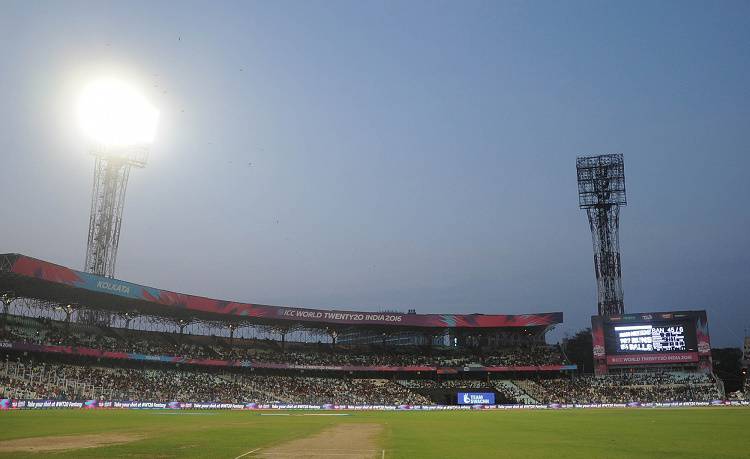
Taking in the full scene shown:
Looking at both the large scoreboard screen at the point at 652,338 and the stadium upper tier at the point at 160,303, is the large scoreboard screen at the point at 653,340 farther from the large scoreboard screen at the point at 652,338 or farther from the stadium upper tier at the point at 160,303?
the stadium upper tier at the point at 160,303

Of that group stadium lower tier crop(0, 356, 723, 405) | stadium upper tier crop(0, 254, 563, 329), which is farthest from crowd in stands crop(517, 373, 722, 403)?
stadium upper tier crop(0, 254, 563, 329)

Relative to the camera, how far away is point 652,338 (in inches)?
3538

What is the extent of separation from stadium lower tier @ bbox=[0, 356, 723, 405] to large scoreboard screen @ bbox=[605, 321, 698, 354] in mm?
4611

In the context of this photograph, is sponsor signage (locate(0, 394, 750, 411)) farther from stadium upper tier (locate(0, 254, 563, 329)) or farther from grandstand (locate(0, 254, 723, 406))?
stadium upper tier (locate(0, 254, 563, 329))

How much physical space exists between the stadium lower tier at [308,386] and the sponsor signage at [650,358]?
2.98 m

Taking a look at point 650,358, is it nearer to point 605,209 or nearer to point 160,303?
point 605,209

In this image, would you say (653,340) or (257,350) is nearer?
(653,340)

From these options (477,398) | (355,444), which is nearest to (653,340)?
(477,398)

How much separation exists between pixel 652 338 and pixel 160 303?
Result: 72655 millimetres

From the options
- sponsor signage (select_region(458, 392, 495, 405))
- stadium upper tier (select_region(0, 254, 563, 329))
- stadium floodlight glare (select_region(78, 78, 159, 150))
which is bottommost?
sponsor signage (select_region(458, 392, 495, 405))

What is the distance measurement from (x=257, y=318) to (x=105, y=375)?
85.1 ft

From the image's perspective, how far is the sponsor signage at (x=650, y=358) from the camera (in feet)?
290

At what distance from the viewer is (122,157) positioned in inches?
3177

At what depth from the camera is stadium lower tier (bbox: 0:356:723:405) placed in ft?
215
